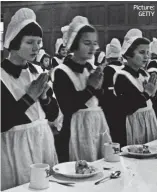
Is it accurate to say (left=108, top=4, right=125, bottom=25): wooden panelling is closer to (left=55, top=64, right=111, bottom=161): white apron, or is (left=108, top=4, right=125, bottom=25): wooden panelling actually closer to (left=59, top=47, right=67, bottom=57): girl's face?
(left=59, top=47, right=67, bottom=57): girl's face

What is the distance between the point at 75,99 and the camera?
1.70 metres

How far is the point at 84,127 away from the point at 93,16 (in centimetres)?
74

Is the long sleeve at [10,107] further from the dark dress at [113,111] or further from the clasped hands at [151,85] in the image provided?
the clasped hands at [151,85]

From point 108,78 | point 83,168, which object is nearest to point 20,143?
point 83,168

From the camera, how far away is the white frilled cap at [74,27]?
70.1 inches

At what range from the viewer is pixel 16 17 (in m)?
1.40

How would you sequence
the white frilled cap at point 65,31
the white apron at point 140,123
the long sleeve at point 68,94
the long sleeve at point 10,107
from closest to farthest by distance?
the long sleeve at point 10,107 → the long sleeve at point 68,94 → the white frilled cap at point 65,31 → the white apron at point 140,123

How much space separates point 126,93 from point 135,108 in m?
0.11

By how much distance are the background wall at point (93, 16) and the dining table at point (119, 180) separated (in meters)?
0.74

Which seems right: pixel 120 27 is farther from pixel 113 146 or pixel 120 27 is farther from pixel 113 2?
pixel 113 146

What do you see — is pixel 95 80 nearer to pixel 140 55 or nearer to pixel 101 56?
pixel 140 55

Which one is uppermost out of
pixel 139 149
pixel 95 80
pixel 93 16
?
pixel 93 16

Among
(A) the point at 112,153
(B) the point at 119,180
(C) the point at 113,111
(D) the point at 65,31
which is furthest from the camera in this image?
(C) the point at 113,111

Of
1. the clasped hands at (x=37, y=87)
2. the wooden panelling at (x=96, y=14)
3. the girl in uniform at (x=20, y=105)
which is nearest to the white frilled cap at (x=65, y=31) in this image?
the wooden panelling at (x=96, y=14)
